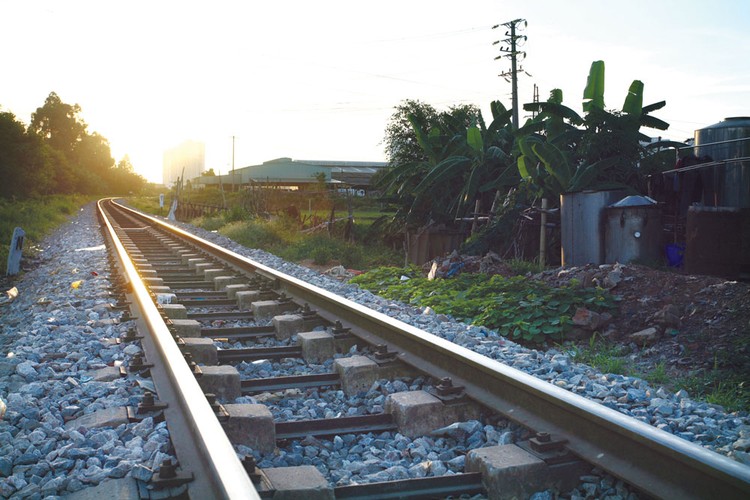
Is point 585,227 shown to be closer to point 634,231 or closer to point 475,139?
point 634,231

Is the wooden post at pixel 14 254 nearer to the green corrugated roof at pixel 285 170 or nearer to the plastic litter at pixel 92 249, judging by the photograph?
the plastic litter at pixel 92 249

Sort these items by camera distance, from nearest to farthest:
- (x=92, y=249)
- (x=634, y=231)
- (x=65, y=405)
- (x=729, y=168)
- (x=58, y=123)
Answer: (x=65, y=405) → (x=634, y=231) → (x=729, y=168) → (x=92, y=249) → (x=58, y=123)

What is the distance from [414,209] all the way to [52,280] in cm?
738

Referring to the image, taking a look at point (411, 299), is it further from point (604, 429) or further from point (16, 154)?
point (16, 154)

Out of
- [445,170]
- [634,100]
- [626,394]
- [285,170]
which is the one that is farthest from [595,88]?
[285,170]

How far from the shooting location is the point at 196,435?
2.70m

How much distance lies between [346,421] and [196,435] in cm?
92

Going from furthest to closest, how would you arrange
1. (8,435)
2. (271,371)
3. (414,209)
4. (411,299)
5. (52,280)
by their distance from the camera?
(414,209)
(52,280)
(411,299)
(271,371)
(8,435)

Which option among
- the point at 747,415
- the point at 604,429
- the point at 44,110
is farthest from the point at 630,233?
the point at 44,110

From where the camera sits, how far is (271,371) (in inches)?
182

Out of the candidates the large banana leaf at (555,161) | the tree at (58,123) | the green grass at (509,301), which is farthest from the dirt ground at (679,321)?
the tree at (58,123)

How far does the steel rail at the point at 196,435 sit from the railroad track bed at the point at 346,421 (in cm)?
2

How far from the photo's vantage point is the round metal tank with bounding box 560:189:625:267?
957 cm

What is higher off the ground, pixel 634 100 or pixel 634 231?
pixel 634 100
